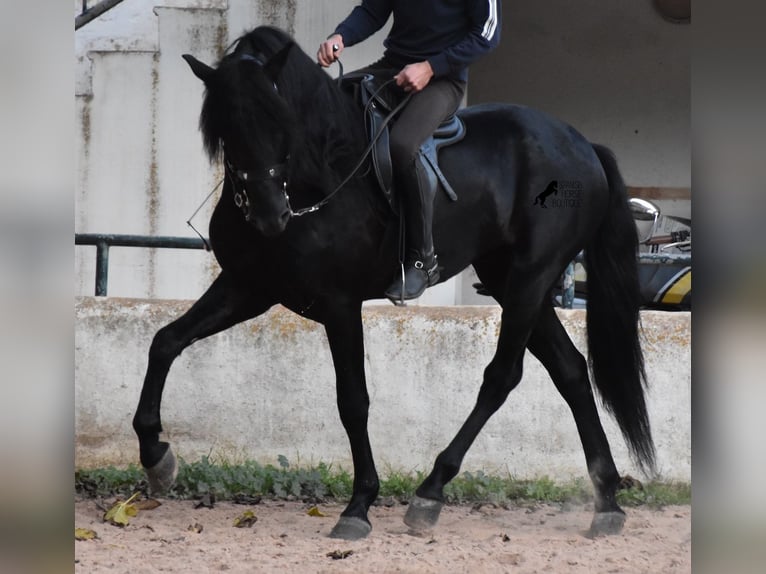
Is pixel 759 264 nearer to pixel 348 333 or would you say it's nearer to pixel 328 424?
pixel 348 333

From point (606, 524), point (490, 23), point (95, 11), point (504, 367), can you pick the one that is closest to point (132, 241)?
point (95, 11)

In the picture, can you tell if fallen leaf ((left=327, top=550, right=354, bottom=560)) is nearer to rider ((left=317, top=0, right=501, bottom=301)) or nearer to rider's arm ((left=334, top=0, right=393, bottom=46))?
rider ((left=317, top=0, right=501, bottom=301))

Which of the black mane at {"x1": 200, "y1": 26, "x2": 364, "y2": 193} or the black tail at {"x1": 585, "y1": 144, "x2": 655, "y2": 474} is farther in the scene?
the black tail at {"x1": 585, "y1": 144, "x2": 655, "y2": 474}

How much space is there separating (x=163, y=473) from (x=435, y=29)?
6.31 feet

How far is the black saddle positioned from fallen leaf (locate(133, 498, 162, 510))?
1.54 metres

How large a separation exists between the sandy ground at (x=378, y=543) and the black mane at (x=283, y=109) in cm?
130

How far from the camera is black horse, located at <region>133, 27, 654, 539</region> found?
3.79 metres

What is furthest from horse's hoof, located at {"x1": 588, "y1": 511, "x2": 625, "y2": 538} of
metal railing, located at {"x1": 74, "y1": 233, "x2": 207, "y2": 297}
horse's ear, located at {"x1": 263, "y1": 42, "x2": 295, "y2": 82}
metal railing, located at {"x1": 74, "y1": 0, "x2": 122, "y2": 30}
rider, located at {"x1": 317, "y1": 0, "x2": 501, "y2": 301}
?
metal railing, located at {"x1": 74, "y1": 0, "x2": 122, "y2": 30}

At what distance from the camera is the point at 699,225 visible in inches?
106

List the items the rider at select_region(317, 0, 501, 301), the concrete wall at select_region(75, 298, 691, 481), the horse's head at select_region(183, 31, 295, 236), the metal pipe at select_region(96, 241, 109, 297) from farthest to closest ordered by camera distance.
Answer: the concrete wall at select_region(75, 298, 691, 481) → the metal pipe at select_region(96, 241, 109, 297) → the rider at select_region(317, 0, 501, 301) → the horse's head at select_region(183, 31, 295, 236)

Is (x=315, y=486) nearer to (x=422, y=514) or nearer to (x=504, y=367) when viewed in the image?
(x=422, y=514)

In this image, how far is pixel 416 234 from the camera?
4129mm

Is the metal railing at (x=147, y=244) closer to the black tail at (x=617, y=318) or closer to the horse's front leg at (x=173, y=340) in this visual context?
the black tail at (x=617, y=318)

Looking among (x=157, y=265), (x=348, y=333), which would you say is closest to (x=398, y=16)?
(x=348, y=333)
